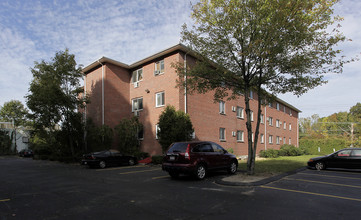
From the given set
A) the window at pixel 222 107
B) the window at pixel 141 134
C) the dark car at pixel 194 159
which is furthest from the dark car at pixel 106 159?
the window at pixel 222 107

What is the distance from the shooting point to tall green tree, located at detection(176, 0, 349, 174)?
9.20 meters

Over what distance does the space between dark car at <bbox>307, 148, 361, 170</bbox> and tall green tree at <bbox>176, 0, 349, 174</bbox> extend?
545 cm

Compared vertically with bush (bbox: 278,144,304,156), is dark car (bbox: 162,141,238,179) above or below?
above

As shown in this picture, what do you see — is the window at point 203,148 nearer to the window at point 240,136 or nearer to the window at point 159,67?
the window at point 159,67

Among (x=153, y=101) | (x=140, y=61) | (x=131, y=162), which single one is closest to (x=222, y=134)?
(x=153, y=101)

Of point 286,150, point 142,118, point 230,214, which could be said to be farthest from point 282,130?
point 230,214

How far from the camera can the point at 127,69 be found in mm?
23797

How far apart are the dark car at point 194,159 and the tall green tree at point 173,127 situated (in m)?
5.08

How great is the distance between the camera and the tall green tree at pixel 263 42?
30.2 feet

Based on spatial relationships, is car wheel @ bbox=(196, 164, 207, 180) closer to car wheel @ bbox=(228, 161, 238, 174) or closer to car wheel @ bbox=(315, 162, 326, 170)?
car wheel @ bbox=(228, 161, 238, 174)

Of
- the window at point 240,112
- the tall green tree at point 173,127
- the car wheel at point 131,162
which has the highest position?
the window at point 240,112

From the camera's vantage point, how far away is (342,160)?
1337cm

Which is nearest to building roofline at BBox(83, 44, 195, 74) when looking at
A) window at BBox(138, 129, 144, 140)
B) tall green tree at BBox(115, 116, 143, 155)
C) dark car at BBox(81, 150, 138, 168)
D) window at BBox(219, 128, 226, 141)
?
tall green tree at BBox(115, 116, 143, 155)

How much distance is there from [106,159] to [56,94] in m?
8.22
